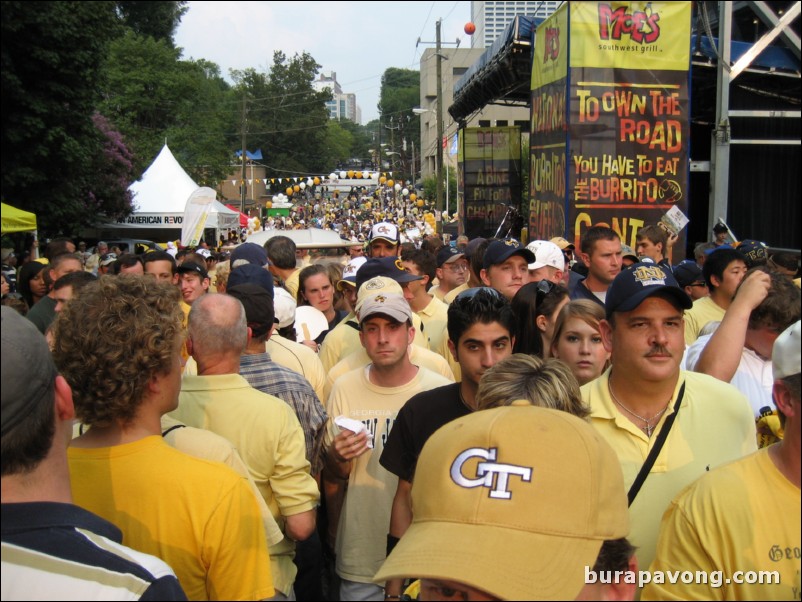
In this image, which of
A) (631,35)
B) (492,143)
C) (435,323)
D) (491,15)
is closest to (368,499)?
(435,323)

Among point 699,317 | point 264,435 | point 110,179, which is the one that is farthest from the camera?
point 110,179

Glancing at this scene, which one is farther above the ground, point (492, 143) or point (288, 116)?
point (288, 116)

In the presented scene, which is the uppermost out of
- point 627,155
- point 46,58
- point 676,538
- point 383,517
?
point 46,58

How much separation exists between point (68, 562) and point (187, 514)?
653 millimetres

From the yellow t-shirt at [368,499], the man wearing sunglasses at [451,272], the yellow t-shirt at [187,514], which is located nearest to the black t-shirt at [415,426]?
the yellow t-shirt at [368,499]

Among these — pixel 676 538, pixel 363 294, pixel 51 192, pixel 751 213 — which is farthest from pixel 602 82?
pixel 51 192

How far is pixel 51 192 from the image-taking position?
2389 cm

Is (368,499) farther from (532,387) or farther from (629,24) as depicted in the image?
(629,24)

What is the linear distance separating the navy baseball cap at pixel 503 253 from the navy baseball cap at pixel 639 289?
2.40 metres

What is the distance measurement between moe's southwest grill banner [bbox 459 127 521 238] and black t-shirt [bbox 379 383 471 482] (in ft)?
67.5

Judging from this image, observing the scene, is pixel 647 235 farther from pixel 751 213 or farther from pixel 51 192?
pixel 51 192

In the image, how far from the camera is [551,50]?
1384 cm

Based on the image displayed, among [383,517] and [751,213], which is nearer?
[383,517]

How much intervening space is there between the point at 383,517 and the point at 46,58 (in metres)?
22.0
